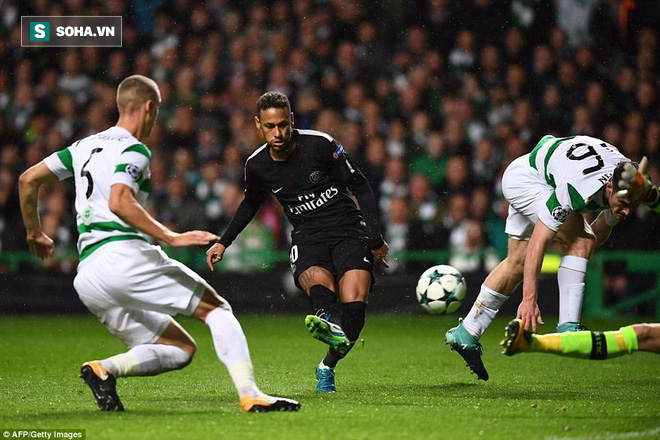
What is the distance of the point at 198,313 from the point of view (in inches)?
204

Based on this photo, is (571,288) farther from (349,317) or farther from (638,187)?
(638,187)

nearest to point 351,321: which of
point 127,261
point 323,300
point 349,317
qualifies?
point 349,317

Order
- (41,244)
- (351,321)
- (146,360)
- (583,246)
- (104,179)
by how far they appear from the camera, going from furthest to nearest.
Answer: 1. (583,246)
2. (351,321)
3. (41,244)
4. (146,360)
5. (104,179)

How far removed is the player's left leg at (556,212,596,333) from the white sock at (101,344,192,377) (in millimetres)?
2573

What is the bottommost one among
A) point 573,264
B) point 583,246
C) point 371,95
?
point 573,264

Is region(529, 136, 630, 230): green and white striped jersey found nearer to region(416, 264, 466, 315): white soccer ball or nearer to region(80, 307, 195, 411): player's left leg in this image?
region(416, 264, 466, 315): white soccer ball

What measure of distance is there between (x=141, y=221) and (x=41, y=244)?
0.96 m

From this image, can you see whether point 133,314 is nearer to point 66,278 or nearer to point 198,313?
point 198,313

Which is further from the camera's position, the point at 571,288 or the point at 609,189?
the point at 571,288

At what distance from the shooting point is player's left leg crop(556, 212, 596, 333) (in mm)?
6801

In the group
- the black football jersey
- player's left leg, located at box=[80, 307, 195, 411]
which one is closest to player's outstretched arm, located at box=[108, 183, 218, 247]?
player's left leg, located at box=[80, 307, 195, 411]

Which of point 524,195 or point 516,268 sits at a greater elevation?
point 524,195

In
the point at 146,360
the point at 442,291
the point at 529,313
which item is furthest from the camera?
the point at 442,291

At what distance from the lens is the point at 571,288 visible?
6.84m
